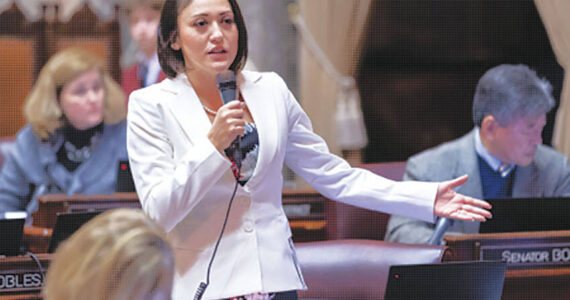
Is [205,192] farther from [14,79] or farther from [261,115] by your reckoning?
[14,79]

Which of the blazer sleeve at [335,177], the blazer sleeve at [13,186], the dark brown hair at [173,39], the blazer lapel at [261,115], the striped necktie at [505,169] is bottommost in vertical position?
the blazer sleeve at [13,186]

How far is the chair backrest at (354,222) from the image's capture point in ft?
10.2

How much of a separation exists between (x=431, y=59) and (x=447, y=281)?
4.53 meters

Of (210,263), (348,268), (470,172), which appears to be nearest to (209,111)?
(210,263)

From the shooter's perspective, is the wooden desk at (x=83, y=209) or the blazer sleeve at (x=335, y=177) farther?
the wooden desk at (x=83, y=209)

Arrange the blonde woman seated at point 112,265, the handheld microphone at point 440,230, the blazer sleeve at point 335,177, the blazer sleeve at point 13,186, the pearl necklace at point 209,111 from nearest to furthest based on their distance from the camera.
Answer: the blonde woman seated at point 112,265 < the pearl necklace at point 209,111 < the blazer sleeve at point 335,177 < the handheld microphone at point 440,230 < the blazer sleeve at point 13,186

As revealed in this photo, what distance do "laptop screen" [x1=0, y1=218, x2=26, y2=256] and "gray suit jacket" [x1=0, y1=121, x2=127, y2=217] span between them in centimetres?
161

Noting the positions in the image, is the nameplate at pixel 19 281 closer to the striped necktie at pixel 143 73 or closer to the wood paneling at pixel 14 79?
the striped necktie at pixel 143 73

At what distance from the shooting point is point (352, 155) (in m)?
5.85

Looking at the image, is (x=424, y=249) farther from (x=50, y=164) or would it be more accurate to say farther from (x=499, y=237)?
(x=50, y=164)

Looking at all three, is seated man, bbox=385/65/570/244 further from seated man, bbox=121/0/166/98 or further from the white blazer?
seated man, bbox=121/0/166/98

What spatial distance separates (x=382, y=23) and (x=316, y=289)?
4086mm

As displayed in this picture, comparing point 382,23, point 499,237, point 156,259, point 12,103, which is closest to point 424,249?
point 499,237

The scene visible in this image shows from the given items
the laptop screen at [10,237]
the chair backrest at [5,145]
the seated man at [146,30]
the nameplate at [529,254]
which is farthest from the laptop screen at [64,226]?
the chair backrest at [5,145]
